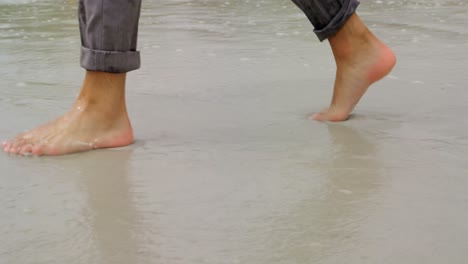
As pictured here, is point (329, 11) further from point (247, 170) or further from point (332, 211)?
point (332, 211)

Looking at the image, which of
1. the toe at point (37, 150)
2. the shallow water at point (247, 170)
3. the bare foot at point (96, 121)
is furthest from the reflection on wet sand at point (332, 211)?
the toe at point (37, 150)

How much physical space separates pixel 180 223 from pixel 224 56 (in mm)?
1867

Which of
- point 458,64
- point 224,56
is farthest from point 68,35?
point 458,64

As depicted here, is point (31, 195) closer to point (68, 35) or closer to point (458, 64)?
point (458, 64)

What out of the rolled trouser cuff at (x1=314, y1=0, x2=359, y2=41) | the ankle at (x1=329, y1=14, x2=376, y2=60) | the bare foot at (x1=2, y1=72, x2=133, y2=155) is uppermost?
the rolled trouser cuff at (x1=314, y1=0, x2=359, y2=41)

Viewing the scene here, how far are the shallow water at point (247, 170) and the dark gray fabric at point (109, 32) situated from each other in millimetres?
203

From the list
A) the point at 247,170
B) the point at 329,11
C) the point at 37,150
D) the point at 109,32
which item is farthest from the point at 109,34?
the point at 329,11

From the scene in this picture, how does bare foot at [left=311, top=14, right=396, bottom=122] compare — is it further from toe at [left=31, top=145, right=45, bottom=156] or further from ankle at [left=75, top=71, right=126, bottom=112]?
toe at [left=31, top=145, right=45, bottom=156]

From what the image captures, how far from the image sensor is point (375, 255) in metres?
1.04

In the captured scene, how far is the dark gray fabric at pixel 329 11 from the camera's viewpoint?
192 cm

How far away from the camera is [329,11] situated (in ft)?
6.31

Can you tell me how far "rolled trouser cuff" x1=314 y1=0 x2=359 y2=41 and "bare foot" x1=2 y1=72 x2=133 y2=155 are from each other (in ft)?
1.85

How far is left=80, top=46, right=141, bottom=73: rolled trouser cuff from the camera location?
1.68 meters

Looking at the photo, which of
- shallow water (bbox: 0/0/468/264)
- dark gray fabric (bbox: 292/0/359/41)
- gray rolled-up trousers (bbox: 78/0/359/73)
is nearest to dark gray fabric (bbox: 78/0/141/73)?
gray rolled-up trousers (bbox: 78/0/359/73)
